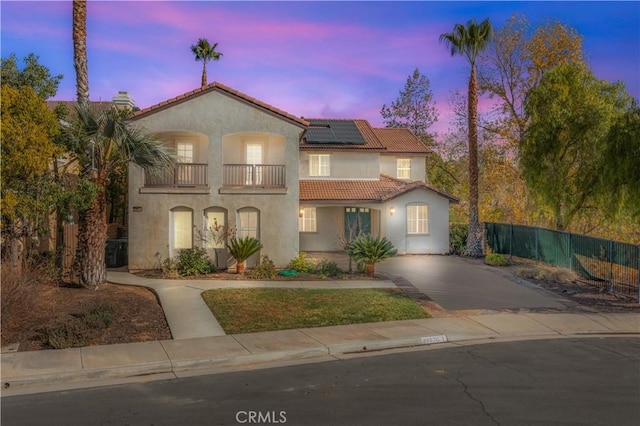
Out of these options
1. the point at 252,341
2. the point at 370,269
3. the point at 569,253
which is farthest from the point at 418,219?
the point at 252,341

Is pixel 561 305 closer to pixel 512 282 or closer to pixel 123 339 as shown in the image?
pixel 512 282

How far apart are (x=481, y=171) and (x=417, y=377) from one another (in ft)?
95.9

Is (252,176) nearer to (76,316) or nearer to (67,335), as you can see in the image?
(76,316)

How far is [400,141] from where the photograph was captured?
1178 inches

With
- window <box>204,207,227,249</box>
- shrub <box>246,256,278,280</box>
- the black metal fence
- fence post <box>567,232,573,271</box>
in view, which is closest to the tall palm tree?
window <box>204,207,227,249</box>

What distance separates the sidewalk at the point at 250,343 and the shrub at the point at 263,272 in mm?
3650

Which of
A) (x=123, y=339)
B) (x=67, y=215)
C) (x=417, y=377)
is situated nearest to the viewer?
(x=417, y=377)

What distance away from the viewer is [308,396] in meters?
7.14

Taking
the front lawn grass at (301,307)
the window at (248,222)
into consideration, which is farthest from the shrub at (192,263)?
the front lawn grass at (301,307)

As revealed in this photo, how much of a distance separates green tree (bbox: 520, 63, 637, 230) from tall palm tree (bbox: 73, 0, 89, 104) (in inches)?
668

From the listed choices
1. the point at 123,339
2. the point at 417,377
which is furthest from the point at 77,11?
the point at 417,377

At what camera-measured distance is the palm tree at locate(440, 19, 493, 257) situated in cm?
2492

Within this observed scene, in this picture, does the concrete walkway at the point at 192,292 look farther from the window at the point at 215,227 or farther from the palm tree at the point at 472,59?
the palm tree at the point at 472,59

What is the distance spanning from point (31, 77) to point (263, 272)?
9.19m
